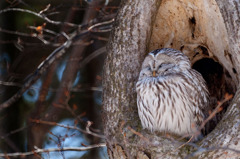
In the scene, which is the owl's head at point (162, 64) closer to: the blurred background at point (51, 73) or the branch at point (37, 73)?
the blurred background at point (51, 73)

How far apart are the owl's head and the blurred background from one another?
73.3 inches

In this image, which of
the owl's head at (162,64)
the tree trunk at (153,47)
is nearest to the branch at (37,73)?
the tree trunk at (153,47)

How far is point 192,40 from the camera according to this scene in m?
5.60

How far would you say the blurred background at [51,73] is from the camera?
7062 mm

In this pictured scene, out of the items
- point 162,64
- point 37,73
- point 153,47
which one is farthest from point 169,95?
point 37,73

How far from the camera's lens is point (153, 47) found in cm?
→ 562

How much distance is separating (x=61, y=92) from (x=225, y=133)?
394 centimetres

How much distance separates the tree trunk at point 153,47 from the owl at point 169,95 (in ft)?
0.58

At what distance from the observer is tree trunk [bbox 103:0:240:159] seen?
4.53 meters

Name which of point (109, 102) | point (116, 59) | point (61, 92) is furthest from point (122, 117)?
point (61, 92)

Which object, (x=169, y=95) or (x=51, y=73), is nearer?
(x=169, y=95)

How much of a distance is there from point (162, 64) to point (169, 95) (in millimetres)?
413

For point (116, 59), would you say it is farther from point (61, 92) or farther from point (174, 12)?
point (61, 92)

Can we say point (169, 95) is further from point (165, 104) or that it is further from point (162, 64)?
point (162, 64)
